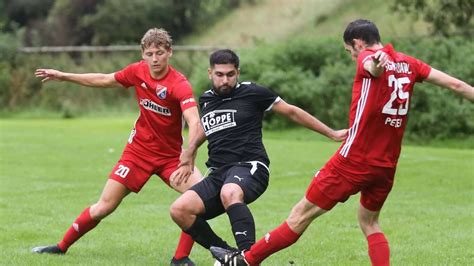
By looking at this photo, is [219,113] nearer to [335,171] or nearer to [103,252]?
[335,171]

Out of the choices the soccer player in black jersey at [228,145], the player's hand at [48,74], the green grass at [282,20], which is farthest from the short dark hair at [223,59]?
the green grass at [282,20]

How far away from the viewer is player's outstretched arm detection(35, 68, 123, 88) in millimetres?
9242

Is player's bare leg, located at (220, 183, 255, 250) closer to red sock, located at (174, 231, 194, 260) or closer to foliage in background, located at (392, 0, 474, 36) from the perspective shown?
red sock, located at (174, 231, 194, 260)

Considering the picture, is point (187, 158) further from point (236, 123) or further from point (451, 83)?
point (451, 83)

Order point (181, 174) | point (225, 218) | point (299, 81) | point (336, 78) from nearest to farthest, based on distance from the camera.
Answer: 1. point (181, 174)
2. point (225, 218)
3. point (336, 78)
4. point (299, 81)

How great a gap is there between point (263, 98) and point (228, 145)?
535 mm

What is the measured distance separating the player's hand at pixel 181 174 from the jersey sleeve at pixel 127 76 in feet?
3.51

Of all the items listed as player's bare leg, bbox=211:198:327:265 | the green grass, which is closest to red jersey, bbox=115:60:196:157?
player's bare leg, bbox=211:198:327:265

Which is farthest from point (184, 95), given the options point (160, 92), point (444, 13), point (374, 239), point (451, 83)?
point (444, 13)

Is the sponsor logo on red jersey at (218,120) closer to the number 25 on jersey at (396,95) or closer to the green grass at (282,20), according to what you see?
the number 25 on jersey at (396,95)

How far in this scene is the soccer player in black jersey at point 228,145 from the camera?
808 centimetres

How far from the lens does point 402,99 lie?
23.7ft

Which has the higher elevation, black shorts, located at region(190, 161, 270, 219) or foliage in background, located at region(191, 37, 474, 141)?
black shorts, located at region(190, 161, 270, 219)

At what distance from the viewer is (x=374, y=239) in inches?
305
